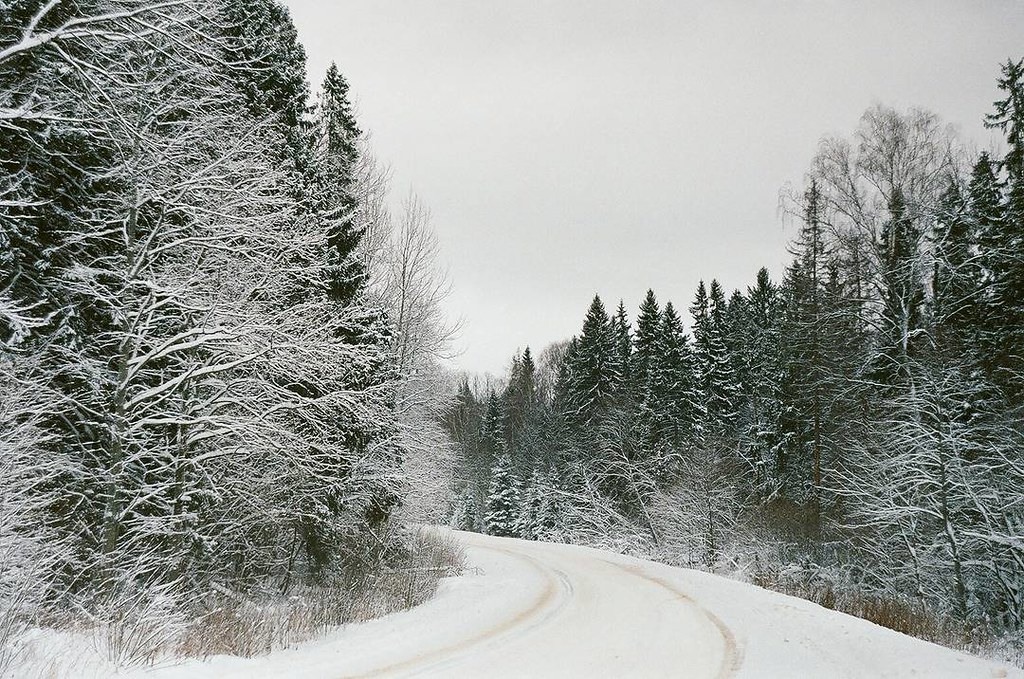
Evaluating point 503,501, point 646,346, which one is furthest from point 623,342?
point 503,501

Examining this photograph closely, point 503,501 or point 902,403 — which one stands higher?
point 902,403

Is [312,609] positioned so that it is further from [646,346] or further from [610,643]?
[646,346]

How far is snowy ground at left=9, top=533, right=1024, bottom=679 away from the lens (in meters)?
6.54

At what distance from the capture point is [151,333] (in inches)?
413

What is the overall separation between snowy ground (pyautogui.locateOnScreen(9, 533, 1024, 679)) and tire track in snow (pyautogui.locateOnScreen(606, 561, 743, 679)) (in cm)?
2

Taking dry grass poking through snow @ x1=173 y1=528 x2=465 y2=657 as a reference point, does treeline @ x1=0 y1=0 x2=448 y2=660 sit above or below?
above

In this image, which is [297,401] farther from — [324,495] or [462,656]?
[462,656]

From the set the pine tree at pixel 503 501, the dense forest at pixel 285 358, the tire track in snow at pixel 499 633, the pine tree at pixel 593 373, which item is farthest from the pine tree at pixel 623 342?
the tire track in snow at pixel 499 633

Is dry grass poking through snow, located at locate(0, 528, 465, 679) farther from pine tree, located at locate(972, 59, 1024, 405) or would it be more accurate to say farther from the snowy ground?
pine tree, located at locate(972, 59, 1024, 405)

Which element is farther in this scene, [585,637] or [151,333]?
[151,333]

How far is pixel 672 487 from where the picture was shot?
30797mm

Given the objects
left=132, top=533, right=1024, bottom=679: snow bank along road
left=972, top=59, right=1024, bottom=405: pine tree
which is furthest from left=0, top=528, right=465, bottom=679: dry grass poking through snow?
left=972, top=59, right=1024, bottom=405: pine tree

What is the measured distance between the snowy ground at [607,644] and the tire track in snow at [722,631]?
0.02m

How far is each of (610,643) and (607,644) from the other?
0.25ft
